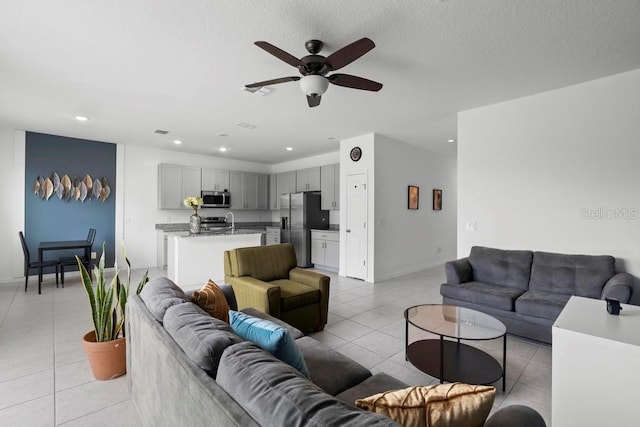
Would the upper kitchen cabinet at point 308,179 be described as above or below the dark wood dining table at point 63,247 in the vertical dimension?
above

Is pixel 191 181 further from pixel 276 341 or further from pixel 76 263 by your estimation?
pixel 276 341

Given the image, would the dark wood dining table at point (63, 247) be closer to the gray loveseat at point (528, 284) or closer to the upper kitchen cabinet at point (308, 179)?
the upper kitchen cabinet at point (308, 179)

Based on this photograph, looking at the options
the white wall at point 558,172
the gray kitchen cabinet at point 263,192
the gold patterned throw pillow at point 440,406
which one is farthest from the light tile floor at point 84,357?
the gray kitchen cabinet at point 263,192

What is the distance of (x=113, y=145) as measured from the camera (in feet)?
19.8

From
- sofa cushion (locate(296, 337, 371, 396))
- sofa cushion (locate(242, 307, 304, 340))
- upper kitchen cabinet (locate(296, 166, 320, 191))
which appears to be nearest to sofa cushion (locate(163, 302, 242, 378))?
sofa cushion (locate(296, 337, 371, 396))

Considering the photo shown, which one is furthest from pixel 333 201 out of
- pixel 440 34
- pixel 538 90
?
pixel 440 34

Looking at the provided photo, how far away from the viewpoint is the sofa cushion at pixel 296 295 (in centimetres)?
292

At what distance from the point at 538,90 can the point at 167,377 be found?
14.4ft

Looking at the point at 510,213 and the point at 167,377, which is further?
the point at 510,213

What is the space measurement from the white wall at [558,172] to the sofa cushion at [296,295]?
2.38 metres

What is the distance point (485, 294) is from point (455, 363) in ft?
3.89

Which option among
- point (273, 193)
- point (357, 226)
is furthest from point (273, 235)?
point (357, 226)

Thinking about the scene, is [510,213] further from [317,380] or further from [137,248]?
[137,248]

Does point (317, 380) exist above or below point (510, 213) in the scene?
below
